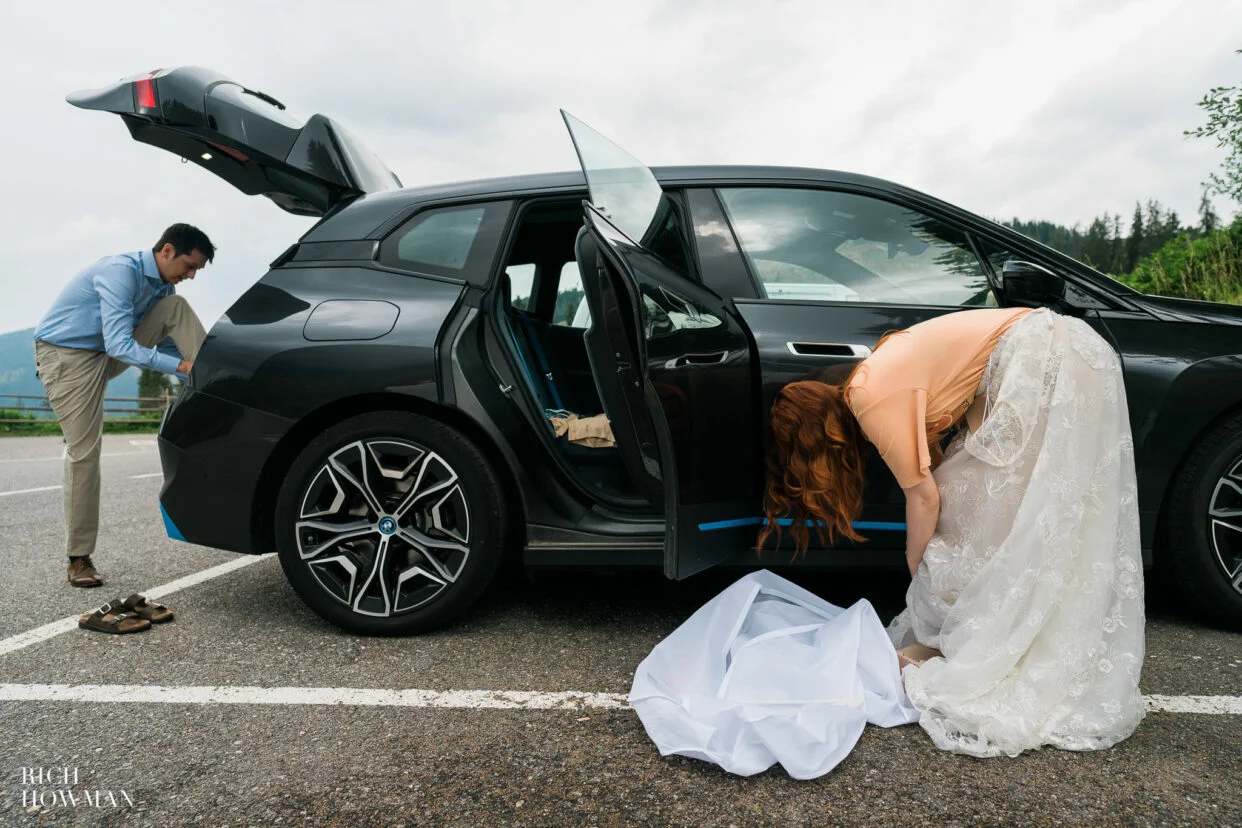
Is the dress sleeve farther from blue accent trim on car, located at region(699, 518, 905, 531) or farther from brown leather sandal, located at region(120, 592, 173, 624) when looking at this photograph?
brown leather sandal, located at region(120, 592, 173, 624)

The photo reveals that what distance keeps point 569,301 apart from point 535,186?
1.03 metres

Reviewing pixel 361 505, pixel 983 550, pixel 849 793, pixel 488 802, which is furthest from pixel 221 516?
pixel 983 550

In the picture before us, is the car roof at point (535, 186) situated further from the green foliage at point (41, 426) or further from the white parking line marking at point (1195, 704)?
the green foliage at point (41, 426)

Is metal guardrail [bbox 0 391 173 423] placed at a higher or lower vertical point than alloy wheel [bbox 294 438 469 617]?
lower

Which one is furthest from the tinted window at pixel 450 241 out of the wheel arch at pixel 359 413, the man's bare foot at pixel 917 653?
the man's bare foot at pixel 917 653

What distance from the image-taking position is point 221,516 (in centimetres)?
265

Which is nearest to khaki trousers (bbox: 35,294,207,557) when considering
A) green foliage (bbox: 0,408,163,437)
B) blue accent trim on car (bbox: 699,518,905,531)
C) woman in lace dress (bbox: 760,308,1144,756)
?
blue accent trim on car (bbox: 699,518,905,531)

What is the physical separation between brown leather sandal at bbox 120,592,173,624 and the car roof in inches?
57.8

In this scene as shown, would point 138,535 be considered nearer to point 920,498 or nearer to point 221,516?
point 221,516

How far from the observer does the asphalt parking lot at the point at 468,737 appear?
1656 mm

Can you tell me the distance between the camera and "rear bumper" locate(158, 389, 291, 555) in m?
2.62

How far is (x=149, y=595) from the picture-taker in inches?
127

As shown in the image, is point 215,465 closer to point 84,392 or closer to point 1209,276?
point 84,392

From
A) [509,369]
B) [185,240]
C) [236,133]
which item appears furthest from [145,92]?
[509,369]
